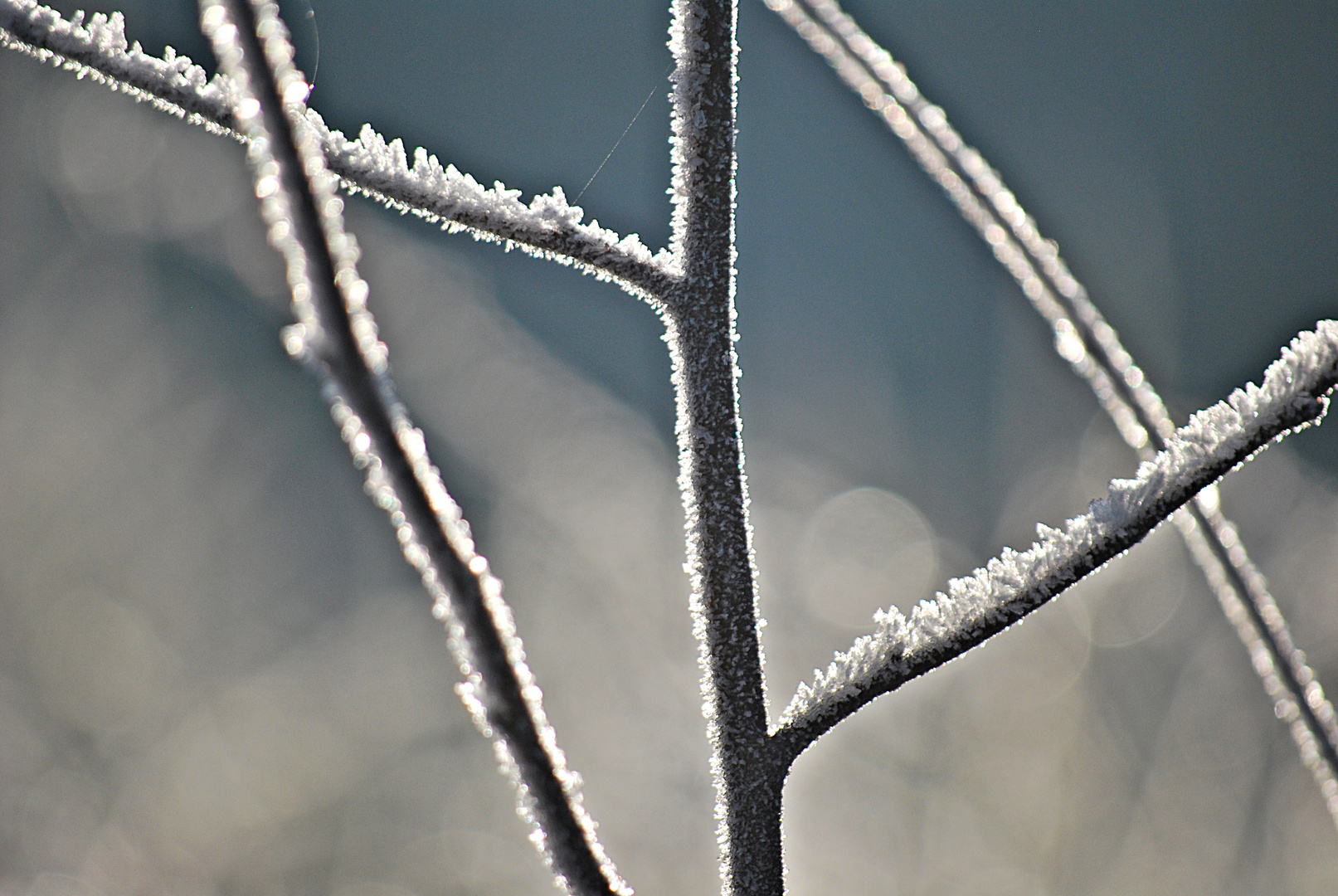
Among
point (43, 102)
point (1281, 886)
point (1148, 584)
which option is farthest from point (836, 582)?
point (43, 102)

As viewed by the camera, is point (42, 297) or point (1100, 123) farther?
point (1100, 123)

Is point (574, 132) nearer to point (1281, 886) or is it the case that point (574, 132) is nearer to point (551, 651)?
point (551, 651)

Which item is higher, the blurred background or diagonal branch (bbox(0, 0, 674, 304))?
→ the blurred background

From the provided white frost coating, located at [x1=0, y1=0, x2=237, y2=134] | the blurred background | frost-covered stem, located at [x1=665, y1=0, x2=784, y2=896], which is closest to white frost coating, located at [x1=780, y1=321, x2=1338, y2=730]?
frost-covered stem, located at [x1=665, y1=0, x2=784, y2=896]

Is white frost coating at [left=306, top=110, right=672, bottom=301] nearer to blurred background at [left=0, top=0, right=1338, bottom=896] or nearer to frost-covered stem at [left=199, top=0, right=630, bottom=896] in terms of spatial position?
frost-covered stem at [left=199, top=0, right=630, bottom=896]

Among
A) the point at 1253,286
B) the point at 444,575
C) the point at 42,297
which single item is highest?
the point at 1253,286

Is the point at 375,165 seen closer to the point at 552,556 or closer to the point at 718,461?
the point at 718,461
